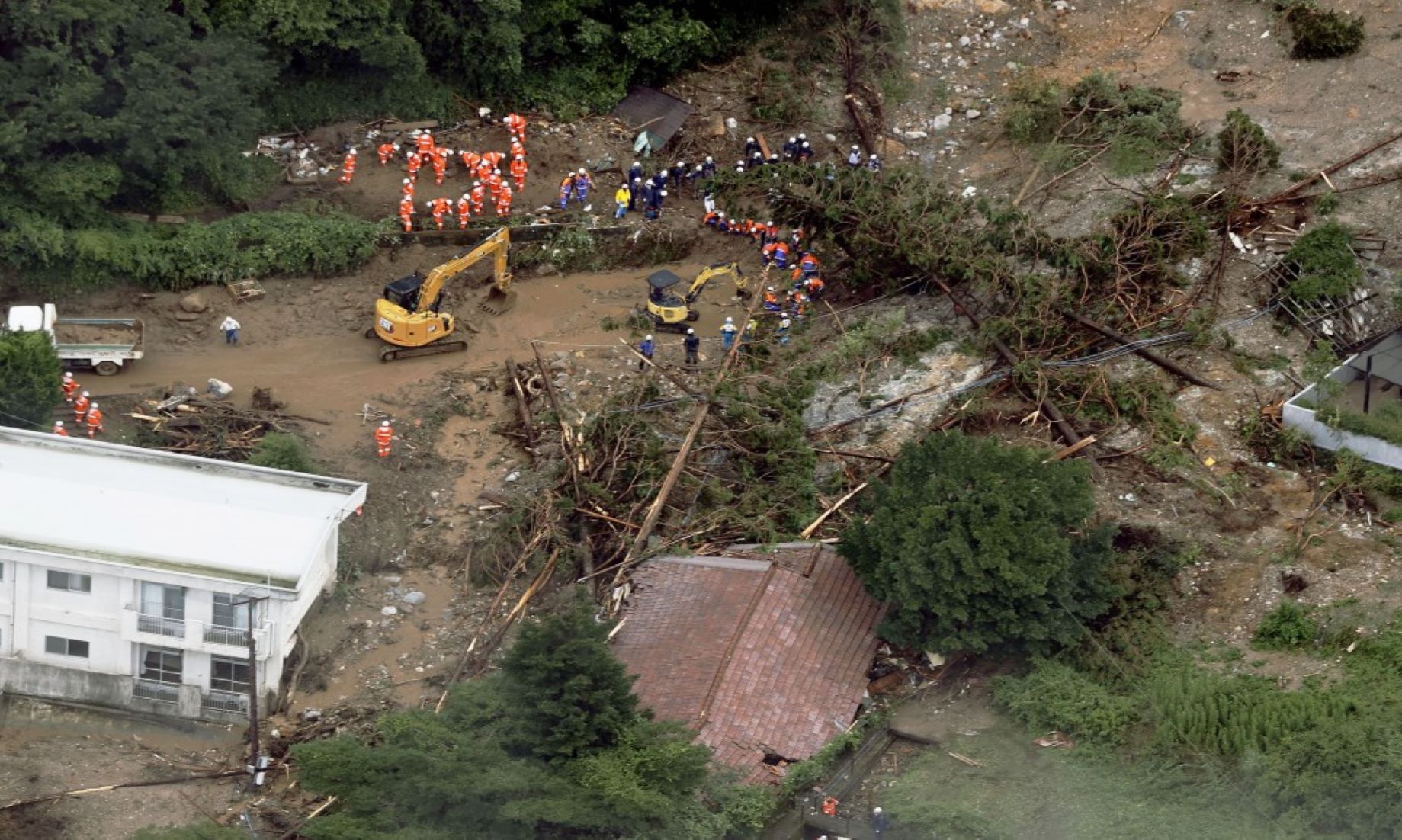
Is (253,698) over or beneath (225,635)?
beneath

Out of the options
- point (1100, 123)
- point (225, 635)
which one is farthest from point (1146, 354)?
point (225, 635)

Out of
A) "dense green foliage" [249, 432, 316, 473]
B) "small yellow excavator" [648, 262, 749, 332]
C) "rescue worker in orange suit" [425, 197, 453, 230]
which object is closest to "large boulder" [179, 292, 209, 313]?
"rescue worker in orange suit" [425, 197, 453, 230]

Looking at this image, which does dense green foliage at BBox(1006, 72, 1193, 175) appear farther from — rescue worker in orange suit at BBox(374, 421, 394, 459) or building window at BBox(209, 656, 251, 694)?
building window at BBox(209, 656, 251, 694)

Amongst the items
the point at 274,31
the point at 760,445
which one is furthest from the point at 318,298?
the point at 760,445

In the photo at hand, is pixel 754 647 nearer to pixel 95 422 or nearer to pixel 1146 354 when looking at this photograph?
pixel 1146 354

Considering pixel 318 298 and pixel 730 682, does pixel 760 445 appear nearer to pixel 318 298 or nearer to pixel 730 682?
pixel 730 682
